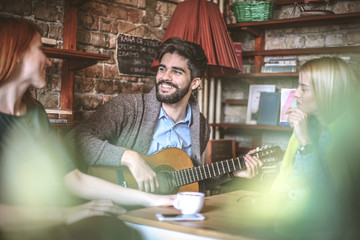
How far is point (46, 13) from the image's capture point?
2.36 metres

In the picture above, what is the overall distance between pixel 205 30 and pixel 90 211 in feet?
5.72

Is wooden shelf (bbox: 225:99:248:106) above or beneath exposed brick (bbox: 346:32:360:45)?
beneath

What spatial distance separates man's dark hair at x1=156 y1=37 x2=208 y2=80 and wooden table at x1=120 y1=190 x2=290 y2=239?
1.15m

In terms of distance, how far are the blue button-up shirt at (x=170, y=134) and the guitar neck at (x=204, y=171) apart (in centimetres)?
29

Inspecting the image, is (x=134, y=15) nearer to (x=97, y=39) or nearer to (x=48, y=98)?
(x=97, y=39)

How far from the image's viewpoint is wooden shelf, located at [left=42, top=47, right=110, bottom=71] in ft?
6.81

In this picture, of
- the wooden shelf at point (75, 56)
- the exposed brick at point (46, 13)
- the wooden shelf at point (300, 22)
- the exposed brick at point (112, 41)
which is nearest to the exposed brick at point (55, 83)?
the wooden shelf at point (75, 56)

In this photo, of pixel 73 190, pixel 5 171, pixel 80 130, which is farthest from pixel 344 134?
pixel 80 130

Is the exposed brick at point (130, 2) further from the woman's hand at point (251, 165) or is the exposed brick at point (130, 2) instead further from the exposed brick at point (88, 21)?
the woman's hand at point (251, 165)

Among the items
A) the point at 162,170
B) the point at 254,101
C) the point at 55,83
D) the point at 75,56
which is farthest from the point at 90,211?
the point at 254,101

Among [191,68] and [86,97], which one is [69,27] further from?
[191,68]

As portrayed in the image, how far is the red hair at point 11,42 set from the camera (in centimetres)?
117

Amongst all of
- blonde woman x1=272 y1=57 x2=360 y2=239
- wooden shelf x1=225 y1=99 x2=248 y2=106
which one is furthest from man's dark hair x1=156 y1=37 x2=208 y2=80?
wooden shelf x1=225 y1=99 x2=248 y2=106

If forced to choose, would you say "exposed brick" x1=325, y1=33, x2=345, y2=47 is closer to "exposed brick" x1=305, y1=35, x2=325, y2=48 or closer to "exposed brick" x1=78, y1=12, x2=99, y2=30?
"exposed brick" x1=305, y1=35, x2=325, y2=48
